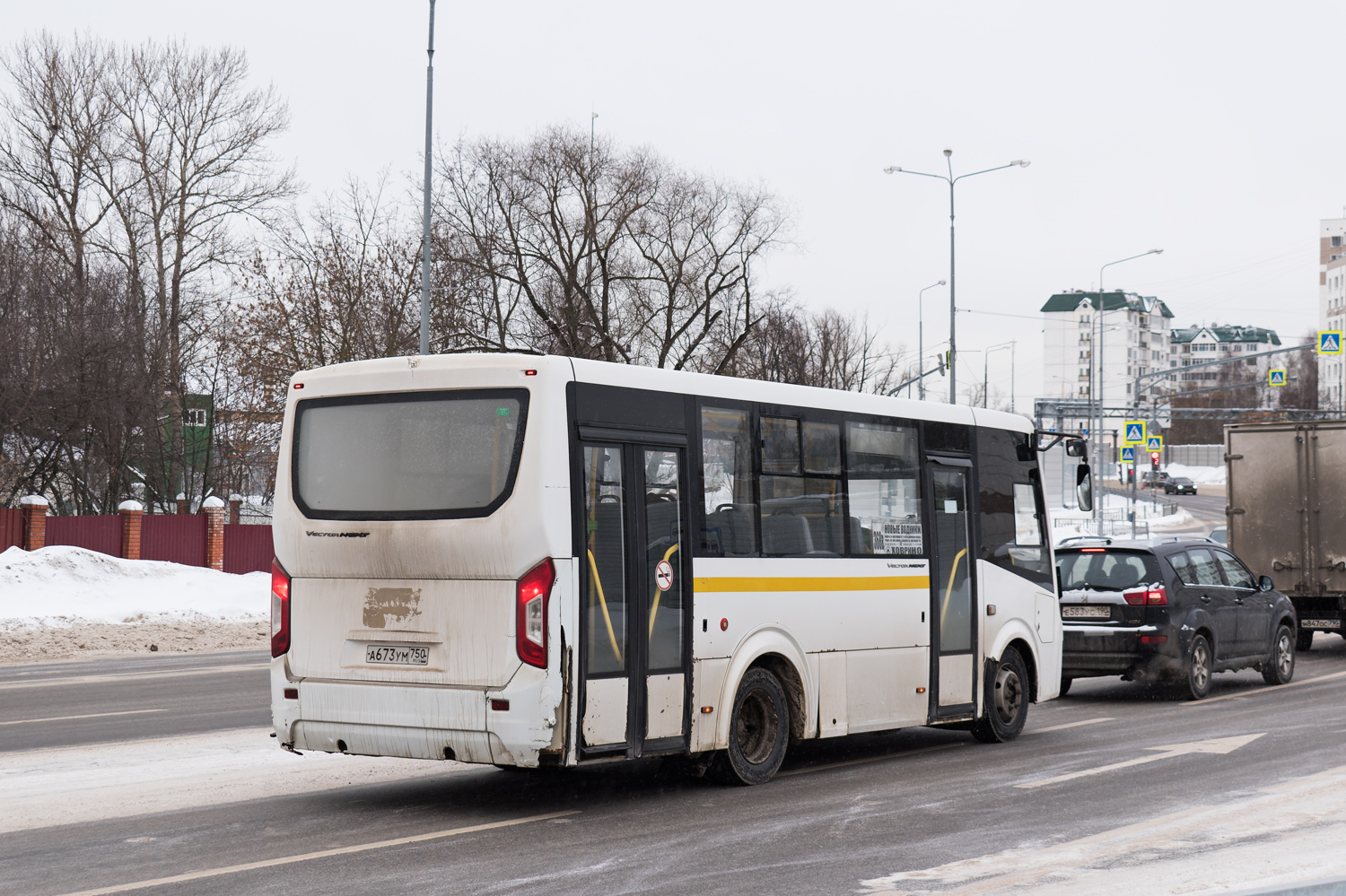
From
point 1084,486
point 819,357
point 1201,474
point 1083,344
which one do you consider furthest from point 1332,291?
point 1084,486

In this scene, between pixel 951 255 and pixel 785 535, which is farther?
pixel 951 255

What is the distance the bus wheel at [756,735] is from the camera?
9.58 m

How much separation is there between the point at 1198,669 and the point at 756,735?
7725 millimetres

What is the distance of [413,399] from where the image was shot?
8.75 meters

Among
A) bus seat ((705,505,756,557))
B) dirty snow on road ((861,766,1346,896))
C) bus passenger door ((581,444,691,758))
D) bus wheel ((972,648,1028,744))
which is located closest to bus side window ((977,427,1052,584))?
bus wheel ((972,648,1028,744))

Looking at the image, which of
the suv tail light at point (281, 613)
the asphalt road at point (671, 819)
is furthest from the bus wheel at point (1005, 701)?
the suv tail light at point (281, 613)

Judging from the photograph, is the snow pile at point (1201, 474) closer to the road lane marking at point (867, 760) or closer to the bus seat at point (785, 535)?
the road lane marking at point (867, 760)

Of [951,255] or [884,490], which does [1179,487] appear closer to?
[951,255]

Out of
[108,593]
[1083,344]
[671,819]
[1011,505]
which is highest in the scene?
[1083,344]

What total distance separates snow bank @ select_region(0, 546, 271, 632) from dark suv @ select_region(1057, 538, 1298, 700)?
17095 millimetres

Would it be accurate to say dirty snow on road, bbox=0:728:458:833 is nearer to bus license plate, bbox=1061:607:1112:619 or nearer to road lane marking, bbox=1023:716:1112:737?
road lane marking, bbox=1023:716:1112:737

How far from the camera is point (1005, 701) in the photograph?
12328mm

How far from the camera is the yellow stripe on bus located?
9320mm

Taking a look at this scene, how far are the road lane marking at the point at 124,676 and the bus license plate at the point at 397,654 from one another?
8.40 metres
